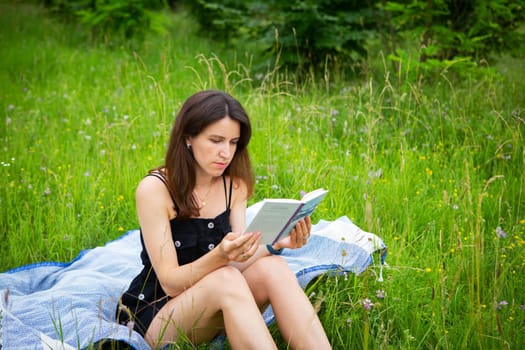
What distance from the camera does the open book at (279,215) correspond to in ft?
6.75

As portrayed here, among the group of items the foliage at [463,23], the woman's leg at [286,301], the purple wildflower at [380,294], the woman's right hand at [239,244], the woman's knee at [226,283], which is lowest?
the purple wildflower at [380,294]

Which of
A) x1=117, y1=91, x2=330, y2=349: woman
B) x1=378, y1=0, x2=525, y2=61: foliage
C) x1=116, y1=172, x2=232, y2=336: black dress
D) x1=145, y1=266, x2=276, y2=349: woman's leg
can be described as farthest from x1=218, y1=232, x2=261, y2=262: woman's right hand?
x1=378, y1=0, x2=525, y2=61: foliage

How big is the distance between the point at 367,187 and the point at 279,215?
1707mm

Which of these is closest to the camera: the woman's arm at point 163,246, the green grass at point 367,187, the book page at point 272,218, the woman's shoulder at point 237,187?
the book page at point 272,218

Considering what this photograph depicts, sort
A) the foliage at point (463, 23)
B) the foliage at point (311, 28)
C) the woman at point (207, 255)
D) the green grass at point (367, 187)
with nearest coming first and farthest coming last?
the woman at point (207, 255) < the green grass at point (367, 187) < the foliage at point (463, 23) < the foliage at point (311, 28)

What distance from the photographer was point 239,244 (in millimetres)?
2191

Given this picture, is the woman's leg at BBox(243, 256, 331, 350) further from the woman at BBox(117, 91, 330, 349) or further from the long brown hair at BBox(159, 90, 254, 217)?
the long brown hair at BBox(159, 90, 254, 217)

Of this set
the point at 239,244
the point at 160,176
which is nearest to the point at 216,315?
the point at 239,244

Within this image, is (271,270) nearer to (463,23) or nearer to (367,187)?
(367,187)

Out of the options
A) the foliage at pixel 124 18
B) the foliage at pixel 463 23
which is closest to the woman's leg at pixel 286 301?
the foliage at pixel 463 23

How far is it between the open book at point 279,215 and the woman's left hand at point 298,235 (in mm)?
120

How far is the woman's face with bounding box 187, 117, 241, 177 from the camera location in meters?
2.53

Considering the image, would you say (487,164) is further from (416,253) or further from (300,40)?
(300,40)

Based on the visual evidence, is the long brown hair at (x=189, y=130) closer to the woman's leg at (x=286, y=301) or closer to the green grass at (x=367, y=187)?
the woman's leg at (x=286, y=301)
